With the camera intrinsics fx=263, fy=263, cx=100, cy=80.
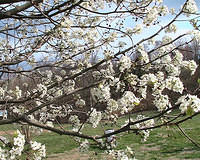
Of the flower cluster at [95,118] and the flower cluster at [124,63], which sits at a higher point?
the flower cluster at [124,63]

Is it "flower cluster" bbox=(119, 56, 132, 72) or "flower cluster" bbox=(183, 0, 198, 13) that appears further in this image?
"flower cluster" bbox=(183, 0, 198, 13)

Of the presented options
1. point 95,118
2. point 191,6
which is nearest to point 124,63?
point 95,118

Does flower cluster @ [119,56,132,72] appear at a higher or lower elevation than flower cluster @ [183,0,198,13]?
lower

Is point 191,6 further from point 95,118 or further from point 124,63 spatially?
point 95,118

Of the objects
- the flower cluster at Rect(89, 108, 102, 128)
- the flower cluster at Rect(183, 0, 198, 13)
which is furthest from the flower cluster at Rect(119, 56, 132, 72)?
the flower cluster at Rect(183, 0, 198, 13)

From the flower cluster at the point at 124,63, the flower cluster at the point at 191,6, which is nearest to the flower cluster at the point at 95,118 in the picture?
the flower cluster at the point at 124,63

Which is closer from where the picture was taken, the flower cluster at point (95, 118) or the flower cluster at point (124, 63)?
the flower cluster at point (124, 63)

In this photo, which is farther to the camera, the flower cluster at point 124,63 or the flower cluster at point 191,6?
the flower cluster at point 191,6

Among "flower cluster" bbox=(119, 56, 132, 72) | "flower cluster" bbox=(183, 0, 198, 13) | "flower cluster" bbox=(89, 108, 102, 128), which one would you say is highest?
"flower cluster" bbox=(183, 0, 198, 13)

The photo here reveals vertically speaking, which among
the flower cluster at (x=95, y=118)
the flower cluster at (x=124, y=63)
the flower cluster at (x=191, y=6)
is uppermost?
the flower cluster at (x=191, y=6)

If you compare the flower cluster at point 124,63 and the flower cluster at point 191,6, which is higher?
the flower cluster at point 191,6

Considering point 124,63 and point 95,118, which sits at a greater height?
point 124,63

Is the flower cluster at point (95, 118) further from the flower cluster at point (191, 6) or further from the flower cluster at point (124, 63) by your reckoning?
the flower cluster at point (191, 6)

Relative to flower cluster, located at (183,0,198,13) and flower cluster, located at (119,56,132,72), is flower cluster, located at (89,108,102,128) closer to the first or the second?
flower cluster, located at (119,56,132,72)
